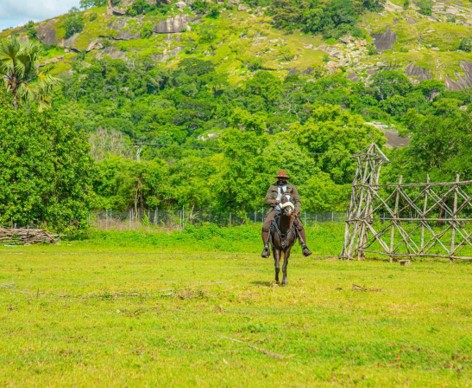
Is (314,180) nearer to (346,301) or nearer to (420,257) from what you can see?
(420,257)

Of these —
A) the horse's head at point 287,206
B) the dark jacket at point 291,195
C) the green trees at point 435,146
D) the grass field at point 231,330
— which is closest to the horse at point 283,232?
the horse's head at point 287,206

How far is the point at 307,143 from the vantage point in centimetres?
8912

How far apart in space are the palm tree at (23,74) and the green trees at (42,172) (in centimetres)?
248

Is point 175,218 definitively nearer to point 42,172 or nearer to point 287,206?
point 42,172

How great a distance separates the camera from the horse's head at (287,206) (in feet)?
65.5

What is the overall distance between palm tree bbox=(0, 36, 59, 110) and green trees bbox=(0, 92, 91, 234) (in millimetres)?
2481


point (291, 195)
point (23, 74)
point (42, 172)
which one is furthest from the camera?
point (23, 74)

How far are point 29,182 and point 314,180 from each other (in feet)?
102

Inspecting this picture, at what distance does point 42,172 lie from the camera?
5297cm

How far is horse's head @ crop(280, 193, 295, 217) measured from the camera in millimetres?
19953

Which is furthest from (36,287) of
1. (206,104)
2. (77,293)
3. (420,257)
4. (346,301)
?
(206,104)

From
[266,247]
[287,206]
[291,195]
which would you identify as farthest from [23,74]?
[287,206]

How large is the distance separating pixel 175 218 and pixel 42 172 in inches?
640

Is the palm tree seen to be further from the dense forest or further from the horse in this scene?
the horse
